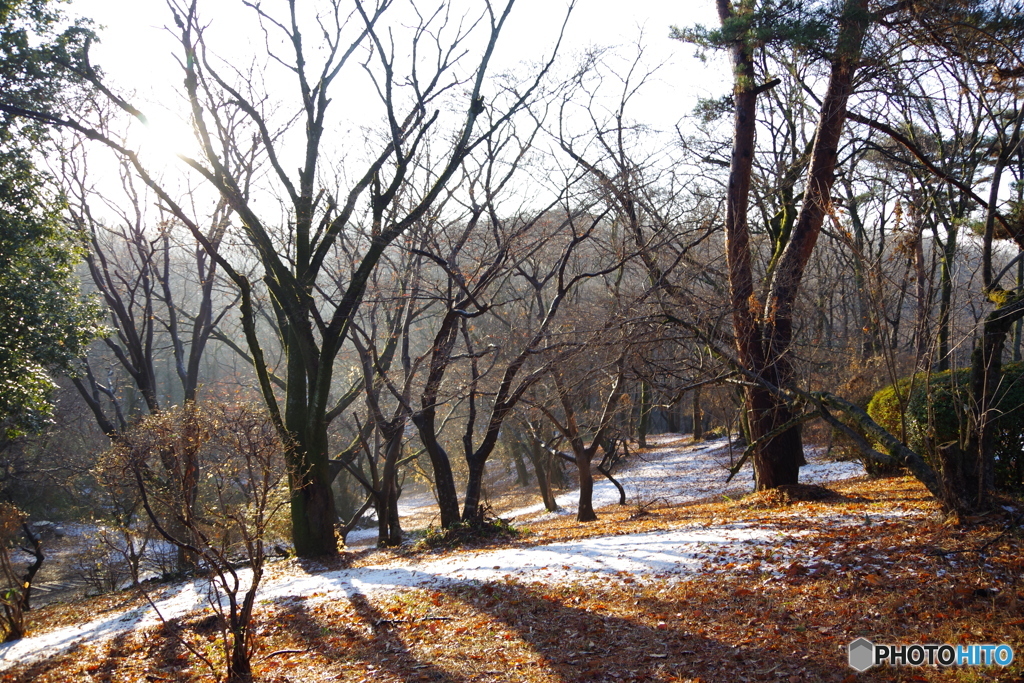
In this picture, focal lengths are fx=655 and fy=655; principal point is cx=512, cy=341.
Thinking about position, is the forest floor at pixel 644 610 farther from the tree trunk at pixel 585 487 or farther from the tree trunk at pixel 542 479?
the tree trunk at pixel 542 479

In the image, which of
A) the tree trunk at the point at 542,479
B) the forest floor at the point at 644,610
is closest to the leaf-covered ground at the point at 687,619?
the forest floor at the point at 644,610

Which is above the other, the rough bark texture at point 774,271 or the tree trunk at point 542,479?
the rough bark texture at point 774,271

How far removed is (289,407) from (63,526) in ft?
68.3

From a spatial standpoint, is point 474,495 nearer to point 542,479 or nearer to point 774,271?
point 774,271

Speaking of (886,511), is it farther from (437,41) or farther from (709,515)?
(437,41)

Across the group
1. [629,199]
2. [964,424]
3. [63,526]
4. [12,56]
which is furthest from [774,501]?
[63,526]

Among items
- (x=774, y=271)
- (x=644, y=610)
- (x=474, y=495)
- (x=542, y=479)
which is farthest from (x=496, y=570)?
(x=542, y=479)

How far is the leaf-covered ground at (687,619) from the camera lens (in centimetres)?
405

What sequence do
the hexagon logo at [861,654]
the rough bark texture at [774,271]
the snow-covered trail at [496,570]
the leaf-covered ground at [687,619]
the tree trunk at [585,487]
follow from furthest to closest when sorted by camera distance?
the tree trunk at [585,487], the rough bark texture at [774,271], the snow-covered trail at [496,570], the leaf-covered ground at [687,619], the hexagon logo at [861,654]

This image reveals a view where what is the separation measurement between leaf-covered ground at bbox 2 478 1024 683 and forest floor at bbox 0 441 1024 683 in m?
0.02

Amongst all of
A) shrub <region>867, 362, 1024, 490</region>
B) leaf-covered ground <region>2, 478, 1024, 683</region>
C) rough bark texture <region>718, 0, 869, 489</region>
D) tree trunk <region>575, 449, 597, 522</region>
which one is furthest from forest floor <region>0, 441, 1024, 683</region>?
tree trunk <region>575, 449, 597, 522</region>

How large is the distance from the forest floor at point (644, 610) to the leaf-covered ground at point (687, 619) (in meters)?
0.02

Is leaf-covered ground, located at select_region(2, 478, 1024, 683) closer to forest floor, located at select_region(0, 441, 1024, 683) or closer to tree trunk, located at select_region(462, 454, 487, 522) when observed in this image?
forest floor, located at select_region(0, 441, 1024, 683)

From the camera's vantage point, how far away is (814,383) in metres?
13.8
